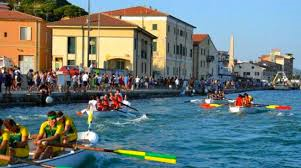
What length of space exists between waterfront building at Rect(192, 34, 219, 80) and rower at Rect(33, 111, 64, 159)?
9411 cm

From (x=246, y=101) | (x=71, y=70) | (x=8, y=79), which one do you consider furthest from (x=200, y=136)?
(x=71, y=70)

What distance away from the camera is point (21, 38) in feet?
216

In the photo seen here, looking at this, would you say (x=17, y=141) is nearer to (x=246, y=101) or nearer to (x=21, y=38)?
(x=246, y=101)

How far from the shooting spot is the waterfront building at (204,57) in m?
112

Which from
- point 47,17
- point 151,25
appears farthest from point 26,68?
point 151,25

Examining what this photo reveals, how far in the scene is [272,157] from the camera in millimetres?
→ 22219

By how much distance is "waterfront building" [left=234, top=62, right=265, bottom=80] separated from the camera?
185125 millimetres

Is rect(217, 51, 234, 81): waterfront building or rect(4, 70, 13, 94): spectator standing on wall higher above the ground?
rect(217, 51, 234, 81): waterfront building

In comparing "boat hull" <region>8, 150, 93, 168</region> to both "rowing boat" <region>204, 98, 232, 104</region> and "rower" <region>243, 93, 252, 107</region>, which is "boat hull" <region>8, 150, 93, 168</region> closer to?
"rower" <region>243, 93, 252, 107</region>

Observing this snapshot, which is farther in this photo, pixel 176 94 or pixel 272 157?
pixel 176 94

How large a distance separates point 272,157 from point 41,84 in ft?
81.3

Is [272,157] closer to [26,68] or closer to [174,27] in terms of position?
[26,68]

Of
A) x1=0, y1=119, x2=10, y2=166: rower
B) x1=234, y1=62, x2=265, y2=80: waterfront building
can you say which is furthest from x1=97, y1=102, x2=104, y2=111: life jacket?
x1=234, y1=62, x2=265, y2=80: waterfront building

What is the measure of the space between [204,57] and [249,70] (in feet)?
235
